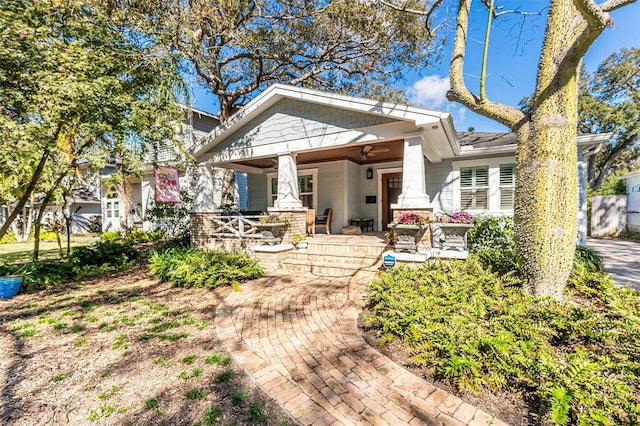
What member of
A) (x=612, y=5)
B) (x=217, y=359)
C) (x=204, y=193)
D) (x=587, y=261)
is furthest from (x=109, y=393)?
(x=587, y=261)

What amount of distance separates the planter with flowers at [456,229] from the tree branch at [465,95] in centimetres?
209

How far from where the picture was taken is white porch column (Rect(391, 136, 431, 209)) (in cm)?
604

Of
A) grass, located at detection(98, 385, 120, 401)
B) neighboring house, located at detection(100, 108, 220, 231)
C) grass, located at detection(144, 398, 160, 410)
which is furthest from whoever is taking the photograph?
neighboring house, located at detection(100, 108, 220, 231)

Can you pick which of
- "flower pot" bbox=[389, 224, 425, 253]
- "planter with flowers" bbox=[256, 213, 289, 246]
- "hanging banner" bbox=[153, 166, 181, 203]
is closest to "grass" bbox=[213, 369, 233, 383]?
"flower pot" bbox=[389, 224, 425, 253]

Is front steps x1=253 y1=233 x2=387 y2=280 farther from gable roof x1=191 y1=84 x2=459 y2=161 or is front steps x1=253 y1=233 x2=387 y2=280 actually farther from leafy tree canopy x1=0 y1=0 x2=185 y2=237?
leafy tree canopy x1=0 y1=0 x2=185 y2=237

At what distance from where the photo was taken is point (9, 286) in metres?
5.33

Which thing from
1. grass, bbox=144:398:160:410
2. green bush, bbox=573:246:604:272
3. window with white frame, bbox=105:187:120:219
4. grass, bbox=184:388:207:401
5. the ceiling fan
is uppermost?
the ceiling fan

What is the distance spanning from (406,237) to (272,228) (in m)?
3.40

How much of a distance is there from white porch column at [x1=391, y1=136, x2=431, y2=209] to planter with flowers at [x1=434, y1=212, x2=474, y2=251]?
575 mm

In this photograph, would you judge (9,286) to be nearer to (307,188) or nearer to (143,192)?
(307,188)

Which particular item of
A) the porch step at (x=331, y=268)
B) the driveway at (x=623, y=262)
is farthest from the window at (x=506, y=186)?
the porch step at (x=331, y=268)

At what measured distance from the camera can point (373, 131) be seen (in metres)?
6.41

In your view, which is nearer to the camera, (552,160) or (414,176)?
(552,160)

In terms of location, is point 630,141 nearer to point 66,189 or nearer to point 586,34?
point 586,34
